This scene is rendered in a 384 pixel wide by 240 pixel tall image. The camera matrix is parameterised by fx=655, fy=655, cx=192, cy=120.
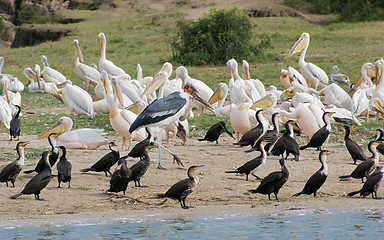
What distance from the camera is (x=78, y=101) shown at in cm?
1139

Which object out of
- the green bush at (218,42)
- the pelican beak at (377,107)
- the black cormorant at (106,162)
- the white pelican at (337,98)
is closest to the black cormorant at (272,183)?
the black cormorant at (106,162)

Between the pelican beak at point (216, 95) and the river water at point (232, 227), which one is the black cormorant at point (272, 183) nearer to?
the river water at point (232, 227)

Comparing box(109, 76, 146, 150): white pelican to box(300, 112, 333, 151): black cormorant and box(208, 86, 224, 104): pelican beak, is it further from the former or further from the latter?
box(208, 86, 224, 104): pelican beak

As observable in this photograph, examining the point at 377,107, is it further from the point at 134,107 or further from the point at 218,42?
the point at 218,42

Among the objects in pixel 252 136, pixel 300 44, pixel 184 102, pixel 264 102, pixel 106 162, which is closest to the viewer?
pixel 106 162

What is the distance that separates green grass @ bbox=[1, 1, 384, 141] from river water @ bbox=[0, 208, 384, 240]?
4.49m

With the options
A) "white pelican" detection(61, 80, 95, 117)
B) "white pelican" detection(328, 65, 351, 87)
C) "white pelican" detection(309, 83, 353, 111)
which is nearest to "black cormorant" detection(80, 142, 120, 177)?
"white pelican" detection(61, 80, 95, 117)

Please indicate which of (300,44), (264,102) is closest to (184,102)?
(264,102)

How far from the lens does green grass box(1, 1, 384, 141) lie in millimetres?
13445

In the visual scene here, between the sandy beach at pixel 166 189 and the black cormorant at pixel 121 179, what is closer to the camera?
the sandy beach at pixel 166 189

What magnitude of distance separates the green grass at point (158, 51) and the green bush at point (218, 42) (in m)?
0.40

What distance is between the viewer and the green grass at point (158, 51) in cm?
1345

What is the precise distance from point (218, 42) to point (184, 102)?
38.9ft

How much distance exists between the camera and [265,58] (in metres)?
19.8
